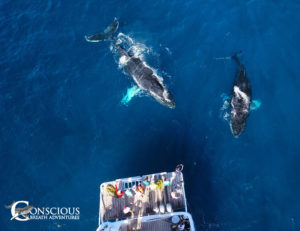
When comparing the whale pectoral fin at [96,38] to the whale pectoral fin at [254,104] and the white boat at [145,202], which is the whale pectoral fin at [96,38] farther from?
the whale pectoral fin at [254,104]

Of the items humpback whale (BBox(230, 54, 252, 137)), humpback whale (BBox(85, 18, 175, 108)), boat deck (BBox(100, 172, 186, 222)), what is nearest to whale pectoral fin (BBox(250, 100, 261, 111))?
humpback whale (BBox(230, 54, 252, 137))

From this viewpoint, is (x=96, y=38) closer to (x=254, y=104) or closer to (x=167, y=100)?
(x=167, y=100)

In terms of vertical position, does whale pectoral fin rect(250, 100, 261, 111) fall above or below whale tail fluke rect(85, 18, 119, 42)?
below

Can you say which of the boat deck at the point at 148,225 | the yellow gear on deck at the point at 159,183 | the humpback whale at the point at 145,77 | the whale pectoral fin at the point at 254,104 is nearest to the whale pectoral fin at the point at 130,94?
the humpback whale at the point at 145,77

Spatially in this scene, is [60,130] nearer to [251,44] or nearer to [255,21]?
[251,44]

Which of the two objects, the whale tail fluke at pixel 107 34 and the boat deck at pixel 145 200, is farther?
the whale tail fluke at pixel 107 34

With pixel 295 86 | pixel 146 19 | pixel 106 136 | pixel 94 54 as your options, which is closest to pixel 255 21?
pixel 295 86

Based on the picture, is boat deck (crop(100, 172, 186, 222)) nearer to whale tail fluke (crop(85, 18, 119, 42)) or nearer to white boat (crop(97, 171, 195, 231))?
white boat (crop(97, 171, 195, 231))
